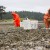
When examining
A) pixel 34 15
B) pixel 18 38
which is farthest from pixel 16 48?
pixel 34 15

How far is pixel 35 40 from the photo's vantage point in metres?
7.80

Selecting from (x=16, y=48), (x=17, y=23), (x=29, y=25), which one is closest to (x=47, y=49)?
(x=16, y=48)

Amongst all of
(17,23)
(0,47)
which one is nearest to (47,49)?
(0,47)

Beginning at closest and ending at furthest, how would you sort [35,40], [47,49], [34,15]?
[47,49] → [35,40] → [34,15]

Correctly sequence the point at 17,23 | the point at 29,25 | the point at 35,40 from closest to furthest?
the point at 35,40, the point at 29,25, the point at 17,23

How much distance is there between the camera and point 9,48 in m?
6.94

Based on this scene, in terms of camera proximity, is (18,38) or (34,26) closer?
(18,38)

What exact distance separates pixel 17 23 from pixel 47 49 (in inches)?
289

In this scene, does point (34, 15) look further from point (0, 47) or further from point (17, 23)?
point (0, 47)

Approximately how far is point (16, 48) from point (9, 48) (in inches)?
6.8

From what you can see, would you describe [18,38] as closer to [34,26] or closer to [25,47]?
[25,47]

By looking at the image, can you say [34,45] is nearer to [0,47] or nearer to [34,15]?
[0,47]

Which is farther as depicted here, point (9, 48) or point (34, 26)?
point (34, 26)

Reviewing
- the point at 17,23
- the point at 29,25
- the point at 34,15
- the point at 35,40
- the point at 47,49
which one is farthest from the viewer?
the point at 34,15
